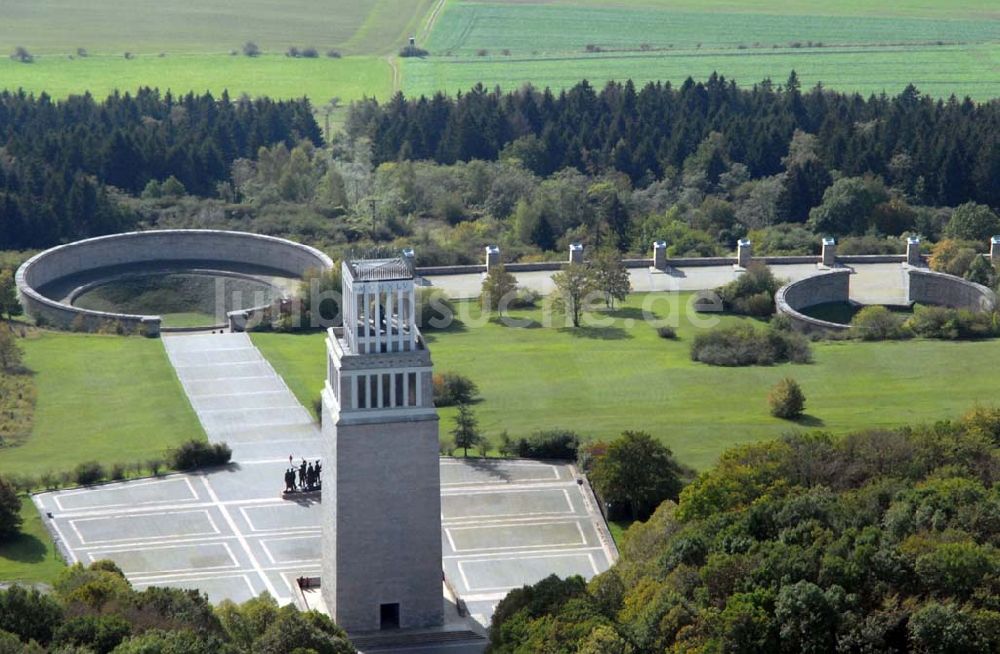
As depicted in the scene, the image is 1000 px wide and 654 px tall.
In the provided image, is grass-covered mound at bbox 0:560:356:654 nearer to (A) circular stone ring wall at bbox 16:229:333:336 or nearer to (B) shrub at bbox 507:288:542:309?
(B) shrub at bbox 507:288:542:309

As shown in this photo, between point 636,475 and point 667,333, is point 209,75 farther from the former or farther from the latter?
point 636,475

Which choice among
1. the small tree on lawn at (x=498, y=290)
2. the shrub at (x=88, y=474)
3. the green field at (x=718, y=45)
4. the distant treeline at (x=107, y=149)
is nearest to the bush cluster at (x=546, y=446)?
the shrub at (x=88, y=474)

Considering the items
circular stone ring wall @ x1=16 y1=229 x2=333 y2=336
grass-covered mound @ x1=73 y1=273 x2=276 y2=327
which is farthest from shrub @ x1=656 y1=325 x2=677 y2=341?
grass-covered mound @ x1=73 y1=273 x2=276 y2=327

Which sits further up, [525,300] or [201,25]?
[201,25]

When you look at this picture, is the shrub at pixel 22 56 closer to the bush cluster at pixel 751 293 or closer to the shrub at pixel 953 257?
the bush cluster at pixel 751 293

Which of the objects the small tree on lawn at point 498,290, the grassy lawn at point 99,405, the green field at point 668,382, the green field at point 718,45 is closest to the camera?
the grassy lawn at point 99,405

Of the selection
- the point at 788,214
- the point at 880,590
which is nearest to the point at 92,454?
the point at 880,590

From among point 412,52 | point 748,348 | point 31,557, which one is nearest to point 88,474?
point 31,557
